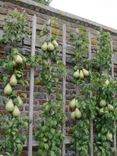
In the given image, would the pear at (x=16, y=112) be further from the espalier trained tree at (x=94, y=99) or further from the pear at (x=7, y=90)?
the espalier trained tree at (x=94, y=99)

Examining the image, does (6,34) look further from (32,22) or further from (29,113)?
(29,113)

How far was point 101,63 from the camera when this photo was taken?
3729mm

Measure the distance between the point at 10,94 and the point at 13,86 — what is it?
3.4 inches

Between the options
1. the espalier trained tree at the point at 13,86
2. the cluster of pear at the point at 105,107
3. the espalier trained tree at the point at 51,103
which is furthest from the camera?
the cluster of pear at the point at 105,107

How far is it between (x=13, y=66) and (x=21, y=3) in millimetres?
772

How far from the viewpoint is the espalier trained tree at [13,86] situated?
295cm

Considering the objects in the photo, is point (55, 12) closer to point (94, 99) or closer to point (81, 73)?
point (81, 73)

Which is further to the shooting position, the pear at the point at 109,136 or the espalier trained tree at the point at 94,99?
the pear at the point at 109,136

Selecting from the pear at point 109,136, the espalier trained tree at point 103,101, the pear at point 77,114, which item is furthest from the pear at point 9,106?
the pear at point 109,136

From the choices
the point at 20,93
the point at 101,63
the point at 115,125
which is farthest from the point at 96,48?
the point at 20,93

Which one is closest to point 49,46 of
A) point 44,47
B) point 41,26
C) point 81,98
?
point 44,47

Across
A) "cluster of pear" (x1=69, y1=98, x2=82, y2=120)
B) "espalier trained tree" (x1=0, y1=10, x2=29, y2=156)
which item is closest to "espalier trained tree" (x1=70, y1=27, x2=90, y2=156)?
"cluster of pear" (x1=69, y1=98, x2=82, y2=120)

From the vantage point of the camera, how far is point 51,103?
327cm

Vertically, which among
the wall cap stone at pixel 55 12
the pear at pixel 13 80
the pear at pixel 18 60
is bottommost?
the pear at pixel 13 80
